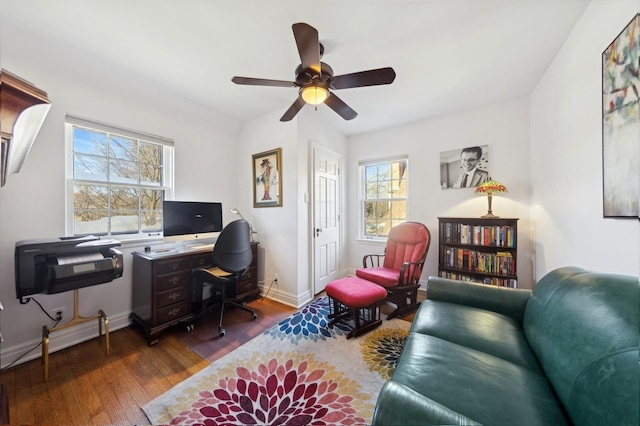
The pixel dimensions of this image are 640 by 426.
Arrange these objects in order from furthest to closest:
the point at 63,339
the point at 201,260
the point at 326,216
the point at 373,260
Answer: the point at 373,260 → the point at 326,216 → the point at 201,260 → the point at 63,339

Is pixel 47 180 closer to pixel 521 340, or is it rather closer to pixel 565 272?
pixel 521 340

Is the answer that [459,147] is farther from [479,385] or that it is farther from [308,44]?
[479,385]

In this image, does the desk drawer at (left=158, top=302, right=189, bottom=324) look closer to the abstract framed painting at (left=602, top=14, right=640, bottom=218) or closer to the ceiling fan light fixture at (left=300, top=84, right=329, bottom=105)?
the ceiling fan light fixture at (left=300, top=84, right=329, bottom=105)

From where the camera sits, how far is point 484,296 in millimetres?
1579

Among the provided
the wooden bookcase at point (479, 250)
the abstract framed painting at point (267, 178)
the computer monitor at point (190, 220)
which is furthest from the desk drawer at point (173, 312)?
the wooden bookcase at point (479, 250)

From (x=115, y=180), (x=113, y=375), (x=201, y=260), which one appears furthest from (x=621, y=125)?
(x=115, y=180)

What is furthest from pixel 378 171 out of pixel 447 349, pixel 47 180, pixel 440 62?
pixel 47 180

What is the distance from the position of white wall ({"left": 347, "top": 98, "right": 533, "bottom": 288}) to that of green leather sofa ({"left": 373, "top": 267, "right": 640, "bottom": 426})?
5.65ft

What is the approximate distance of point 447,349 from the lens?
1.13m

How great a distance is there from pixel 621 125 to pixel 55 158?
13.0ft

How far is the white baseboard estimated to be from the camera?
5.55 ft

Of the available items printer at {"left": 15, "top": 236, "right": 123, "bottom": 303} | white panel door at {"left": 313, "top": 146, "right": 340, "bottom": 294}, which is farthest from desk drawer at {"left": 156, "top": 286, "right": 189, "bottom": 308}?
white panel door at {"left": 313, "top": 146, "right": 340, "bottom": 294}

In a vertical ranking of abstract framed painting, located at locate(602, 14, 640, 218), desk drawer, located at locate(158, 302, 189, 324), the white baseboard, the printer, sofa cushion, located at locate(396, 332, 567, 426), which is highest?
abstract framed painting, located at locate(602, 14, 640, 218)

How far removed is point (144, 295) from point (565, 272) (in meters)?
3.19
